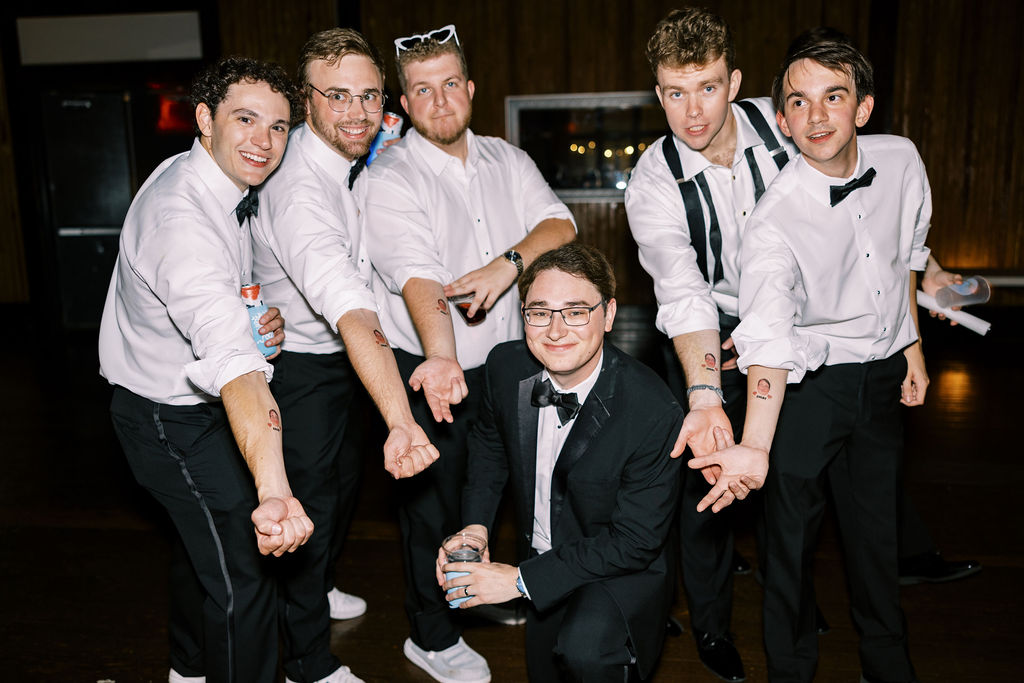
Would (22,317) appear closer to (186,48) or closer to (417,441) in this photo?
(186,48)

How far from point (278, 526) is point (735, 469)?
112cm

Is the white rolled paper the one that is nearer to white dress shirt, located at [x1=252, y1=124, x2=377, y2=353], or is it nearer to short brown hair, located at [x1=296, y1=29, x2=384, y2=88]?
white dress shirt, located at [x1=252, y1=124, x2=377, y2=353]

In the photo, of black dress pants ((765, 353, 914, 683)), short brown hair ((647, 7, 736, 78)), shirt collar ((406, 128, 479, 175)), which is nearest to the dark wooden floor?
black dress pants ((765, 353, 914, 683))

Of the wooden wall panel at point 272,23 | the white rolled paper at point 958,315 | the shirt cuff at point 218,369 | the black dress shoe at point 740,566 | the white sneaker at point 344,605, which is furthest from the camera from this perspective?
the wooden wall panel at point 272,23

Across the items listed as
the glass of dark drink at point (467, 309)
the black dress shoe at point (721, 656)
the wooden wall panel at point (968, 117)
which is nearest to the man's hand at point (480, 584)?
the glass of dark drink at point (467, 309)

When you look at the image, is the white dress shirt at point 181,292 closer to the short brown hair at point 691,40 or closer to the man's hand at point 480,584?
the man's hand at point 480,584

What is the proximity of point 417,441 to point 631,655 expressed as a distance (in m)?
0.74

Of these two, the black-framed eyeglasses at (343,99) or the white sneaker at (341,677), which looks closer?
the black-framed eyeglasses at (343,99)

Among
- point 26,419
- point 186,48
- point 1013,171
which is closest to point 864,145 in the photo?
point 26,419

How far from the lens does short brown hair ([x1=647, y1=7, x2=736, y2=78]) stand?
235 centimetres

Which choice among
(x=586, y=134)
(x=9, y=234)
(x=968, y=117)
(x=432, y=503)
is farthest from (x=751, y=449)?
(x=9, y=234)

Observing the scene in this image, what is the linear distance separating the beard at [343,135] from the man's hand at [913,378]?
175 centimetres

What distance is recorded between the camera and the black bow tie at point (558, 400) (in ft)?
6.92

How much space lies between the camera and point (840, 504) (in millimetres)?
2480
